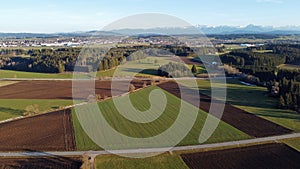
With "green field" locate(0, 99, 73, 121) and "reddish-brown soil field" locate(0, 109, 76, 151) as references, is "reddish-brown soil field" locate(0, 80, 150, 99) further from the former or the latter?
"reddish-brown soil field" locate(0, 109, 76, 151)

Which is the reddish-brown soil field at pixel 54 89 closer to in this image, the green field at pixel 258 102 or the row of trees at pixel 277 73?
the green field at pixel 258 102

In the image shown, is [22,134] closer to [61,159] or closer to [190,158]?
[61,159]

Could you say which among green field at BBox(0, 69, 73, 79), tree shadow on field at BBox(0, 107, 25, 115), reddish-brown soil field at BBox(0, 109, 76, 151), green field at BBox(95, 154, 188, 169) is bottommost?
green field at BBox(95, 154, 188, 169)

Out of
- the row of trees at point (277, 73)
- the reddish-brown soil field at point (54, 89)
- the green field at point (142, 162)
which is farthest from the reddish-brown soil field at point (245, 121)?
the reddish-brown soil field at point (54, 89)

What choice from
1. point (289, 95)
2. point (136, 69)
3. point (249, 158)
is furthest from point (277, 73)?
point (249, 158)

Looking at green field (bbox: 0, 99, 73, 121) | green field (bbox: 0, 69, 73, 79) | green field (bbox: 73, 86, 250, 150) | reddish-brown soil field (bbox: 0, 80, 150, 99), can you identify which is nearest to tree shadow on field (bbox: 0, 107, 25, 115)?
green field (bbox: 0, 99, 73, 121)

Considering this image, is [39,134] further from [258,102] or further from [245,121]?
[258,102]

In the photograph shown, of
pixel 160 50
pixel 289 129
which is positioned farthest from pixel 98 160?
pixel 160 50
